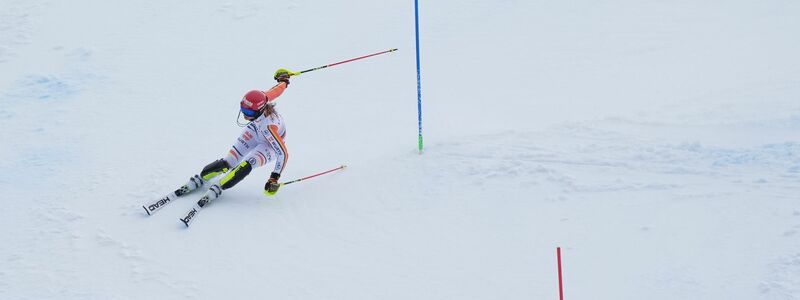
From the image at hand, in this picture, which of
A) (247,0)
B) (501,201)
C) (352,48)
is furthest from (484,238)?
(247,0)

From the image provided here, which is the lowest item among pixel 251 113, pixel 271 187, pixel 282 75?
pixel 271 187

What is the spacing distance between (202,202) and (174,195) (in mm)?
466

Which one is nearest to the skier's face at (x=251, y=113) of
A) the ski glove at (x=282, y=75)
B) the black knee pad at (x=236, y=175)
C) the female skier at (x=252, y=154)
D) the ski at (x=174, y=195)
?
the female skier at (x=252, y=154)

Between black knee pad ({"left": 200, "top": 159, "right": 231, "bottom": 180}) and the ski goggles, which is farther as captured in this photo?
black knee pad ({"left": 200, "top": 159, "right": 231, "bottom": 180})

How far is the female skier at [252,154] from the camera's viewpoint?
8.85 meters


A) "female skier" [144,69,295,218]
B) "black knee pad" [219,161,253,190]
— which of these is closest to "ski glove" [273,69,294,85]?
"female skier" [144,69,295,218]

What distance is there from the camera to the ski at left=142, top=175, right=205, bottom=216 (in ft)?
28.8

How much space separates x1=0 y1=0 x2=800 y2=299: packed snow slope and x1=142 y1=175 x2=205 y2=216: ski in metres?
0.11

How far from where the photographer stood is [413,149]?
32.0 feet

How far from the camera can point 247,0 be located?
15.2 meters

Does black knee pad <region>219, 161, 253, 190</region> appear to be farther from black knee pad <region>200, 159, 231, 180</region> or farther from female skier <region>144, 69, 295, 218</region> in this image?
black knee pad <region>200, 159, 231, 180</region>

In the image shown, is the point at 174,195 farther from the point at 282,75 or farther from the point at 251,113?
the point at 282,75

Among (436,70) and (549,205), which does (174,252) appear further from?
(436,70)

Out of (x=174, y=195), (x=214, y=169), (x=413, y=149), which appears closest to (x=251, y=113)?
(x=214, y=169)
